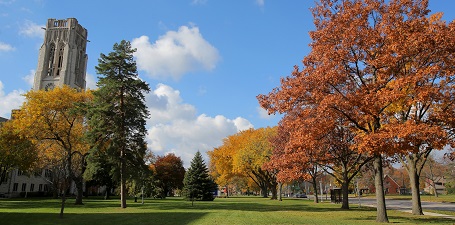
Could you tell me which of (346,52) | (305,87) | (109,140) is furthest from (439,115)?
(109,140)

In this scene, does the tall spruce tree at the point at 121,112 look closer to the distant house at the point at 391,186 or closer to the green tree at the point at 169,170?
the green tree at the point at 169,170

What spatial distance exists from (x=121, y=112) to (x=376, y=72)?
21586mm

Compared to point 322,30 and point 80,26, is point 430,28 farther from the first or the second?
point 80,26

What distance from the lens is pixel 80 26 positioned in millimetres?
109875

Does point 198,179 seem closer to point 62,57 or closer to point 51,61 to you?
point 62,57

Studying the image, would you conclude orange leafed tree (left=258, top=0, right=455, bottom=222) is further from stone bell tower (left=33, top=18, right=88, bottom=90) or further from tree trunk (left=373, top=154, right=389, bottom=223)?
stone bell tower (left=33, top=18, right=88, bottom=90)

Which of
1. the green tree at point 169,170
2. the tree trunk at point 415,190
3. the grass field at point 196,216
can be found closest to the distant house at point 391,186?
the green tree at point 169,170

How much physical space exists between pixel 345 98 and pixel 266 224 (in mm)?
7040

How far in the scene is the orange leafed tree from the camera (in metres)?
15.0

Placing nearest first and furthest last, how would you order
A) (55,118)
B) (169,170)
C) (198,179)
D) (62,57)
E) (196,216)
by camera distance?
(196,216) → (55,118) → (198,179) → (169,170) → (62,57)

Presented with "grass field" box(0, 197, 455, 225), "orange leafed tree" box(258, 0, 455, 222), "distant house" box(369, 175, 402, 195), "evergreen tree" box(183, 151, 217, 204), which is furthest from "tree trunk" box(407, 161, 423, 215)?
"distant house" box(369, 175, 402, 195)

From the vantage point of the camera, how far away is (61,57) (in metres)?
102

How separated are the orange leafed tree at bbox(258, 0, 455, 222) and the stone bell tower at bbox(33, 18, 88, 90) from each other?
9219cm

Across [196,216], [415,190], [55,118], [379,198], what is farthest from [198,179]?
[379,198]
